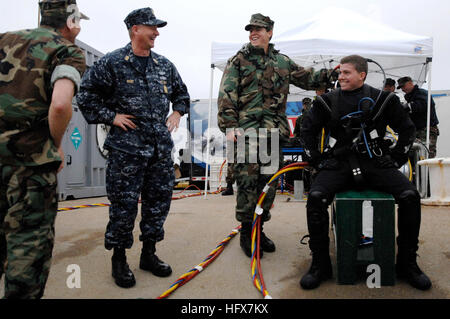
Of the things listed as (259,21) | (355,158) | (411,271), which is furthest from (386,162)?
(259,21)

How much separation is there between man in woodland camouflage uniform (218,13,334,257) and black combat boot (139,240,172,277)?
0.74 m

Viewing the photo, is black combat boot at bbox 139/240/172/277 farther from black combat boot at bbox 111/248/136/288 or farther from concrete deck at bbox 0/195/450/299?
black combat boot at bbox 111/248/136/288

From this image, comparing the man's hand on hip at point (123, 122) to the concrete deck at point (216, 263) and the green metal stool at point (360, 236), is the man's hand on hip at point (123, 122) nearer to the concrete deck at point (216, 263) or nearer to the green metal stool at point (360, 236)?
the concrete deck at point (216, 263)

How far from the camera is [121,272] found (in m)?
2.28

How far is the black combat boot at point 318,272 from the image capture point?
2.16m

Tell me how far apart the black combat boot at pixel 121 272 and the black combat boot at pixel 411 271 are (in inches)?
70.5

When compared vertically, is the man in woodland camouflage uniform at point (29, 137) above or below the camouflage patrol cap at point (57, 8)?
below

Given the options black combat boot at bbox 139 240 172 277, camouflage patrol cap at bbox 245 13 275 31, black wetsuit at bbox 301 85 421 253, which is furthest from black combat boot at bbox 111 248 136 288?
camouflage patrol cap at bbox 245 13 275 31

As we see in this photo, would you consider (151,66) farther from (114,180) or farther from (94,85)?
(114,180)

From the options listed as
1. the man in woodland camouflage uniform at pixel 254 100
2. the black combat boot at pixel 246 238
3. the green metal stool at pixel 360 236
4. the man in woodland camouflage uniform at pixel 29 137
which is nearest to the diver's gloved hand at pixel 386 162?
the green metal stool at pixel 360 236

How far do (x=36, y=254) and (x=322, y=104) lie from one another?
2.10 meters

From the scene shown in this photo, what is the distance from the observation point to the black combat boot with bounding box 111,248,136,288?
2238 mm

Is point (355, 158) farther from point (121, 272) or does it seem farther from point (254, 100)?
point (121, 272)
